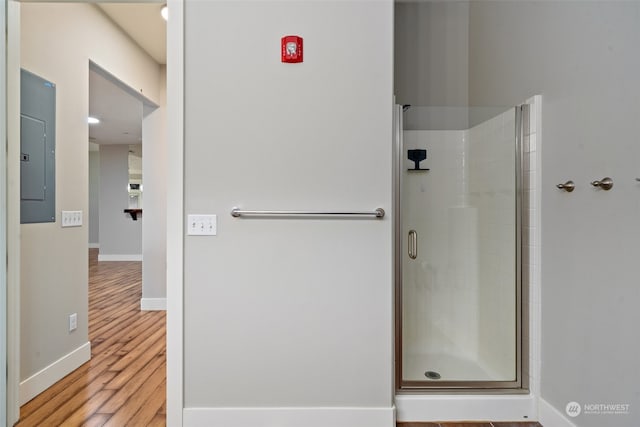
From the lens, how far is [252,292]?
5.44 ft

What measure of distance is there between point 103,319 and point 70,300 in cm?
119

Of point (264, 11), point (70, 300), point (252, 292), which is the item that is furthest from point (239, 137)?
point (70, 300)

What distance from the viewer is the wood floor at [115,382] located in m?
1.74

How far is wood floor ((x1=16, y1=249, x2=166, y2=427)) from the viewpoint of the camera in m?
1.74

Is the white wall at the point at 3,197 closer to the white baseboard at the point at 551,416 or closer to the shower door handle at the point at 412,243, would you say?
the shower door handle at the point at 412,243

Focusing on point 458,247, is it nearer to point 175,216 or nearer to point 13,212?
point 175,216

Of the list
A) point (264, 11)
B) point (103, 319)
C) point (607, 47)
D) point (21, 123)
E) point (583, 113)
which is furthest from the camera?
point (103, 319)

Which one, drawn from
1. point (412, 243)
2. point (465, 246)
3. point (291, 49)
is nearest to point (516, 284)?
point (465, 246)

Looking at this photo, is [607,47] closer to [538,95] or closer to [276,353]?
[538,95]

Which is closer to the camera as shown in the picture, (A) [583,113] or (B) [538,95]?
(A) [583,113]

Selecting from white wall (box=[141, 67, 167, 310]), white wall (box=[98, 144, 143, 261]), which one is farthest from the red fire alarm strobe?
white wall (box=[98, 144, 143, 261])

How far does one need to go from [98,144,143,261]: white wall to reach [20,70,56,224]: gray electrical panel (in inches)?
215

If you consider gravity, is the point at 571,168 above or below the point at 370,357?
above

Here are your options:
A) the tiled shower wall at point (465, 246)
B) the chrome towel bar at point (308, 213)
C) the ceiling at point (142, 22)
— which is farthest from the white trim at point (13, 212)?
the tiled shower wall at point (465, 246)
